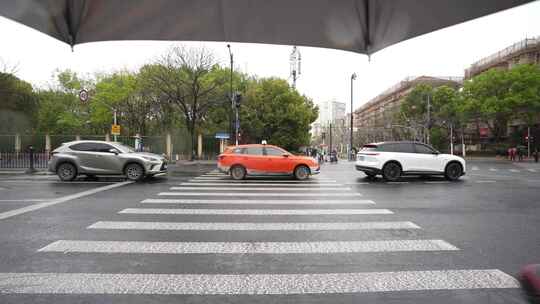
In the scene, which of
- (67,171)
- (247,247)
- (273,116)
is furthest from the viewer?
(273,116)

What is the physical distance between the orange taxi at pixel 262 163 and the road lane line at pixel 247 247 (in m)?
9.48

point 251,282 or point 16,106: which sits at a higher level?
point 16,106

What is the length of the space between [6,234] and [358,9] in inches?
264

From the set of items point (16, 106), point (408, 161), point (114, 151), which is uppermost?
point (16, 106)

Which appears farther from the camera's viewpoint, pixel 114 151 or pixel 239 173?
pixel 239 173

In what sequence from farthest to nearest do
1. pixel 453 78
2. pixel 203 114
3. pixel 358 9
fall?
pixel 453 78 < pixel 203 114 < pixel 358 9

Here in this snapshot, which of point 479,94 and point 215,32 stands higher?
point 479,94

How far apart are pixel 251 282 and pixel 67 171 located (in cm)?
1306

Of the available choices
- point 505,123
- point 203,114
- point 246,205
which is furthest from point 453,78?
point 246,205

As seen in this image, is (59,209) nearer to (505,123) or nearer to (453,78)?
(505,123)

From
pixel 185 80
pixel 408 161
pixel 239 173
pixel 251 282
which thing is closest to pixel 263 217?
pixel 251 282

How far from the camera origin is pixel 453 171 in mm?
14633

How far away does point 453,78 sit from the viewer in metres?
82.4

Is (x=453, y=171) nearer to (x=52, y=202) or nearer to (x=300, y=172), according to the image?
(x=300, y=172)
